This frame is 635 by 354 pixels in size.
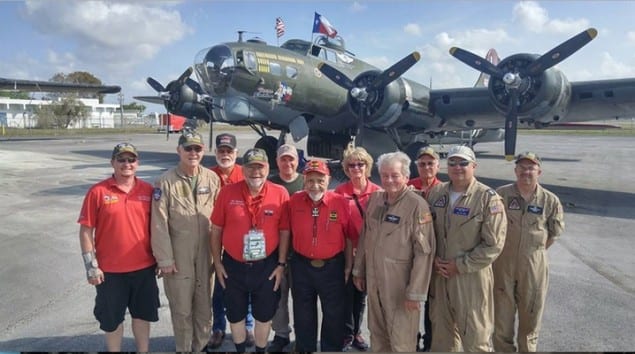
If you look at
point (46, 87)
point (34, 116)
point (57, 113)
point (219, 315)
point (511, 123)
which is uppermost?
point (46, 87)

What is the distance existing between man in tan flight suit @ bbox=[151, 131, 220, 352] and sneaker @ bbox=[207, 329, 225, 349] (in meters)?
0.26

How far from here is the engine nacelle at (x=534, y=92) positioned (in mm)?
11836

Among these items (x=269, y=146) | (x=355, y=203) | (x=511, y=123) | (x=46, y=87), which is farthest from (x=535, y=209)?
(x=46, y=87)

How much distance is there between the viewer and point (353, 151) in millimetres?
4211

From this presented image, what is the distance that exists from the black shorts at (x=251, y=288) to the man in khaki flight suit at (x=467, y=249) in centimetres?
138

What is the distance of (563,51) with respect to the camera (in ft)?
37.4

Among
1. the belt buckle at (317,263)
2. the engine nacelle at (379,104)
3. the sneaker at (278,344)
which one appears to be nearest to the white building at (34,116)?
the engine nacelle at (379,104)

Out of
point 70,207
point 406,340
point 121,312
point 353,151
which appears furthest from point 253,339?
point 70,207

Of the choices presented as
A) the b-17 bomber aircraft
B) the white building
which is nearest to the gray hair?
the b-17 bomber aircraft

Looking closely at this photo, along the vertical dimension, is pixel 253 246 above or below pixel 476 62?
below

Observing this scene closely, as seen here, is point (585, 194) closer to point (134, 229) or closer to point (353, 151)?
point (353, 151)

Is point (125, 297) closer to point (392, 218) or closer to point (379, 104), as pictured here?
point (392, 218)

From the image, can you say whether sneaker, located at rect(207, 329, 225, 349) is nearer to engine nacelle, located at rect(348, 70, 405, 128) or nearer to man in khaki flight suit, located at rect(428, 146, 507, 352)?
man in khaki flight suit, located at rect(428, 146, 507, 352)

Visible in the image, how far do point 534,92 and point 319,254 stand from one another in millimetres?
10322
